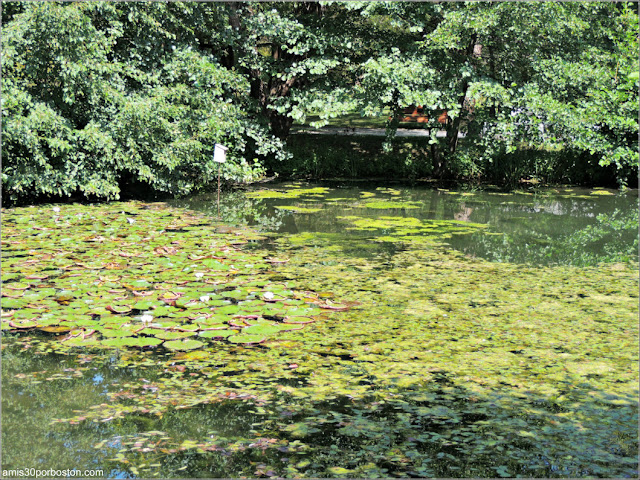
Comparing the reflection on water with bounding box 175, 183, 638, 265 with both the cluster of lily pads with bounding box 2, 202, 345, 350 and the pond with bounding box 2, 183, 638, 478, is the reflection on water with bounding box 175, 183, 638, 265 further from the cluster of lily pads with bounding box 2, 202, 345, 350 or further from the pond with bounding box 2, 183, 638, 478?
the cluster of lily pads with bounding box 2, 202, 345, 350

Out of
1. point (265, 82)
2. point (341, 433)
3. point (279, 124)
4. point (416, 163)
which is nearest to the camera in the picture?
point (341, 433)

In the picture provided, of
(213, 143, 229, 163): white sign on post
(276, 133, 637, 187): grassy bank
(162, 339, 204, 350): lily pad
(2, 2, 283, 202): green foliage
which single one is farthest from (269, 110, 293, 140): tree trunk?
(162, 339, 204, 350): lily pad

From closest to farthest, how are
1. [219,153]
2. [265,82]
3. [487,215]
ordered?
[219,153] < [487,215] < [265,82]

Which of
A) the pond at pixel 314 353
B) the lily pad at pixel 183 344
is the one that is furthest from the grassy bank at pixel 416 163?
the lily pad at pixel 183 344

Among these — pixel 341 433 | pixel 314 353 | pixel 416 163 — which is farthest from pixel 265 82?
pixel 341 433

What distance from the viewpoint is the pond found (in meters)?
3.23

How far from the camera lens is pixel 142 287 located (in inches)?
228

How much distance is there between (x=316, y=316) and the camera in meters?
5.25

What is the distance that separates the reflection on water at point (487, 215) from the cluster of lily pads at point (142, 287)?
1.51 m

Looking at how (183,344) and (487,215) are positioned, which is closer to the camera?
(183,344)

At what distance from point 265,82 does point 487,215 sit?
20.6 feet

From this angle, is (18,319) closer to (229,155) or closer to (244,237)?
(244,237)

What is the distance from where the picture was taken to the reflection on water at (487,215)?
802 centimetres

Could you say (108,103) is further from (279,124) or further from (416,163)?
(416,163)
